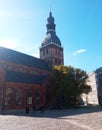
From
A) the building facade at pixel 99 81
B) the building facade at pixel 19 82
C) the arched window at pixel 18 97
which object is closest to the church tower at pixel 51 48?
the building facade at pixel 19 82

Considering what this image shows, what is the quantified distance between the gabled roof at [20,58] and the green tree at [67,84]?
9.41m

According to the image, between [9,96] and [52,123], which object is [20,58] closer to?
[9,96]

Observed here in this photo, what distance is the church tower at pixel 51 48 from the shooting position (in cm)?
6041

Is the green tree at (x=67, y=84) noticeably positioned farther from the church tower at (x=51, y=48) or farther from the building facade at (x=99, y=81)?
the building facade at (x=99, y=81)

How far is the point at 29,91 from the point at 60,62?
26.7m

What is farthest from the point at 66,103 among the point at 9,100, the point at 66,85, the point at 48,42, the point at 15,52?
the point at 48,42

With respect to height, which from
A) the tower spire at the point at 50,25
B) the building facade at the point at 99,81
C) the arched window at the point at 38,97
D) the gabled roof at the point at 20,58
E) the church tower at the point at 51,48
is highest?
the tower spire at the point at 50,25

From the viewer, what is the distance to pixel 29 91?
39.2m

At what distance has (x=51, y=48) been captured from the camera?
198 feet

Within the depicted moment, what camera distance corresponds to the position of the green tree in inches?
1585

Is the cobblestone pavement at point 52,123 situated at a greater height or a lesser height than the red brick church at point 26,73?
lesser

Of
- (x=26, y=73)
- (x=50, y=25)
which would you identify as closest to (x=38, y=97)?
(x=26, y=73)

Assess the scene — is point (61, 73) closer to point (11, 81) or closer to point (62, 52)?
point (11, 81)

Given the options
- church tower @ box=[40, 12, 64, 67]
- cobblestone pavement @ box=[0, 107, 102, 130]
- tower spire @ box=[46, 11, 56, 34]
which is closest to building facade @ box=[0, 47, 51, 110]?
church tower @ box=[40, 12, 64, 67]
